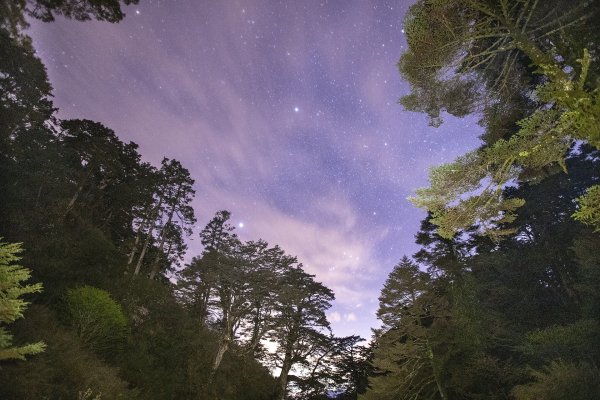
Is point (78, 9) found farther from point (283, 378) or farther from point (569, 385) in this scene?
point (283, 378)

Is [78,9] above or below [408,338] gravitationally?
above

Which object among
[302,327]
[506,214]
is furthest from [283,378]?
[506,214]

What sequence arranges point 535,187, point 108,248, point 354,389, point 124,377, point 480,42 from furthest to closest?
point 354,389 < point 535,187 < point 108,248 < point 124,377 < point 480,42

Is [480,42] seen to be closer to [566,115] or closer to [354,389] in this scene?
[566,115]

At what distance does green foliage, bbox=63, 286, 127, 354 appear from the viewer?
1243 cm

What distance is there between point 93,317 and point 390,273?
13811mm

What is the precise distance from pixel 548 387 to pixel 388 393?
18.9 ft

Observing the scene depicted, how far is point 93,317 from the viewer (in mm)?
12758

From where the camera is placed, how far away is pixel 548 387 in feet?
31.9

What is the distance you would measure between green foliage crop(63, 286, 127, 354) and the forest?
82mm

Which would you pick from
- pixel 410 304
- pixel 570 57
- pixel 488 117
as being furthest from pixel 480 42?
pixel 410 304

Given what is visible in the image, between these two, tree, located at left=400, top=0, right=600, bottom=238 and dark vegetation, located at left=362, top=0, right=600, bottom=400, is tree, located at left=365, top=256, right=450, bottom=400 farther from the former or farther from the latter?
tree, located at left=400, top=0, right=600, bottom=238

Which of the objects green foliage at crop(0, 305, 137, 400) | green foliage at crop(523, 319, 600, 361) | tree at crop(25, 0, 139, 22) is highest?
tree at crop(25, 0, 139, 22)

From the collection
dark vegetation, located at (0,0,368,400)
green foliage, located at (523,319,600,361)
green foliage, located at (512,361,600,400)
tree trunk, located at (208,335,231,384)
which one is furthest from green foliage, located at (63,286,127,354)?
green foliage, located at (523,319,600,361)
